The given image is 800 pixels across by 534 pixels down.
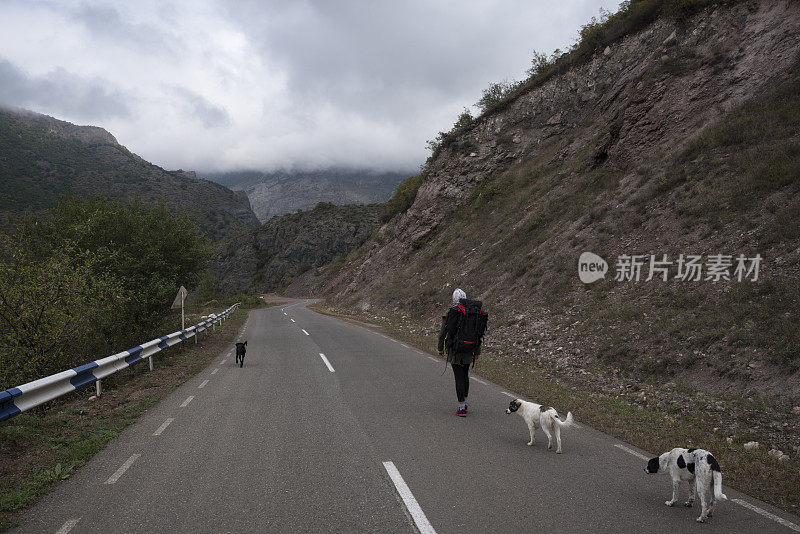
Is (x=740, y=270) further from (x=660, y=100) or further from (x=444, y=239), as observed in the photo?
(x=444, y=239)

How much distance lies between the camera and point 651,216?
563 inches

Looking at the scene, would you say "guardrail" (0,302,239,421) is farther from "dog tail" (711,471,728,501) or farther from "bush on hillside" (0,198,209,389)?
"dog tail" (711,471,728,501)

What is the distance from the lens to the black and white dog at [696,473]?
12.0 ft

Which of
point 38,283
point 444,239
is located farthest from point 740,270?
point 444,239

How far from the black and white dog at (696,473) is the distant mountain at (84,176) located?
58.7m

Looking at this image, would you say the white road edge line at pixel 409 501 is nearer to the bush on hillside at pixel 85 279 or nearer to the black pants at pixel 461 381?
the black pants at pixel 461 381

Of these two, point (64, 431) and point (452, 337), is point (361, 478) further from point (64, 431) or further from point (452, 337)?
point (64, 431)

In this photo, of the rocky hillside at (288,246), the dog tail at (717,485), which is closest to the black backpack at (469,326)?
the dog tail at (717,485)

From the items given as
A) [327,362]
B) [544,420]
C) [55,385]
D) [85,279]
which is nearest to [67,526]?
[55,385]

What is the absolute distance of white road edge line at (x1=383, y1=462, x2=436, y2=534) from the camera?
3421 mm

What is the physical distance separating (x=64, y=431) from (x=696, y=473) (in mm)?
8027

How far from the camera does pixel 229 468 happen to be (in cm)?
468

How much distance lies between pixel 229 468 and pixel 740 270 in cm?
1108

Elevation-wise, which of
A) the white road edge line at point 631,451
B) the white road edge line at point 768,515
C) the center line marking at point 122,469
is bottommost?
the center line marking at point 122,469
